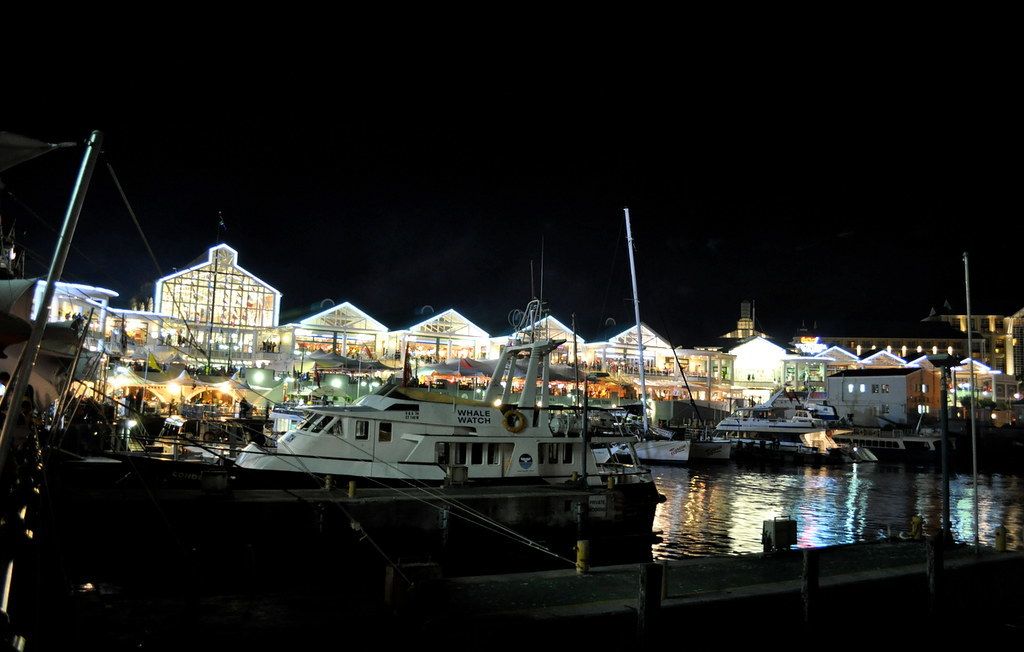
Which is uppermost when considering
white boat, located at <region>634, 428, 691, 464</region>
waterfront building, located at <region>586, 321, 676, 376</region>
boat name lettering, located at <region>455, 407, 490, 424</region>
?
waterfront building, located at <region>586, 321, 676, 376</region>

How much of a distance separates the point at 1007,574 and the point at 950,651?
278 centimetres

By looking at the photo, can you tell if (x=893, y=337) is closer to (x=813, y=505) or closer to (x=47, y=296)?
(x=813, y=505)

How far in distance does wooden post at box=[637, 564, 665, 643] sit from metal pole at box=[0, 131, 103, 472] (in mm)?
8362

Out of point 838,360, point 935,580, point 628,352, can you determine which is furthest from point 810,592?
point 838,360

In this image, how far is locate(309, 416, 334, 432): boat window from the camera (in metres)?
21.8

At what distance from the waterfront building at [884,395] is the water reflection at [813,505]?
29.5m

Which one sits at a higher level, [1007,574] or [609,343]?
[609,343]

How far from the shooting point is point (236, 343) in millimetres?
60938

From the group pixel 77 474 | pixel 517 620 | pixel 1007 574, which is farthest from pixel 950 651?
pixel 77 474

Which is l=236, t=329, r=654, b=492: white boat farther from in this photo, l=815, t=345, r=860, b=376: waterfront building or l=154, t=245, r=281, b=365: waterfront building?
l=815, t=345, r=860, b=376: waterfront building

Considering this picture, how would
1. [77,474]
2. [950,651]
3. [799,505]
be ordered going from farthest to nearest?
[799,505] → [77,474] → [950,651]

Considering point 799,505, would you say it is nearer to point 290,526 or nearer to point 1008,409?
point 290,526

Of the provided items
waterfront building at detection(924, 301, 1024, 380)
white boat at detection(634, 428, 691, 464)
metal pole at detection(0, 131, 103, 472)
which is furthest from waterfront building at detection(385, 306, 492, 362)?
waterfront building at detection(924, 301, 1024, 380)

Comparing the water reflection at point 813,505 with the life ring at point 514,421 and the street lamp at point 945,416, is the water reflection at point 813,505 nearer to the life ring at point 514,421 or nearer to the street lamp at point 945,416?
the life ring at point 514,421
